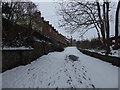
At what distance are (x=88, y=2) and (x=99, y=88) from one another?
513 inches

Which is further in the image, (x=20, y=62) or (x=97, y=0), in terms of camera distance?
(x=97, y=0)

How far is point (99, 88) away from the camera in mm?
5531

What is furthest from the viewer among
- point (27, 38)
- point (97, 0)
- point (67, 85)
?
point (97, 0)

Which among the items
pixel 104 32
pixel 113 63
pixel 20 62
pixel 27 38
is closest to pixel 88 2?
pixel 104 32

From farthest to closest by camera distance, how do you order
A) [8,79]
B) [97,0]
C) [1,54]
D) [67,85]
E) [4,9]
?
1. [97,0]
2. [4,9]
3. [1,54]
4. [8,79]
5. [67,85]

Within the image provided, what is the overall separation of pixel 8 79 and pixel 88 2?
1300cm

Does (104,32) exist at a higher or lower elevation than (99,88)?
higher

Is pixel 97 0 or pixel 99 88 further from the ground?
pixel 97 0

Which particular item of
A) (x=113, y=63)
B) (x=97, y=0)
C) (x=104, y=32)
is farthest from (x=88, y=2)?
(x=113, y=63)

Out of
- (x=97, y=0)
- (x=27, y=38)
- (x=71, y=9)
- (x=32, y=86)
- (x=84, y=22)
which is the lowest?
(x=32, y=86)

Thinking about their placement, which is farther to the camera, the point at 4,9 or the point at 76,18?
the point at 76,18

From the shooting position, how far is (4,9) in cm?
1200

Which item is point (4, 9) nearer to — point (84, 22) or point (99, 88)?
point (84, 22)

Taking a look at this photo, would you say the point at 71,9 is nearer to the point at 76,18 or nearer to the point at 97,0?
the point at 76,18
